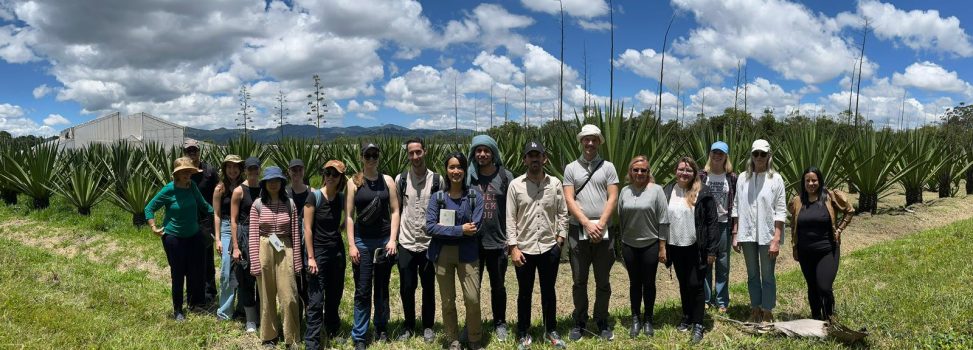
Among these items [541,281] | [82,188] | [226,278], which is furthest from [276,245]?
[82,188]

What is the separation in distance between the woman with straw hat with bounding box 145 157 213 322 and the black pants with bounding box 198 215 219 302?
3.0 inches

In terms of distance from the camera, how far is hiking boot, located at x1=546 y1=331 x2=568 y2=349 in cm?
375

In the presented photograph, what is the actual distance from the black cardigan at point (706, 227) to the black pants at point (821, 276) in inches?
23.6

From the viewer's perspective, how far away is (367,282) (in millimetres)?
3857

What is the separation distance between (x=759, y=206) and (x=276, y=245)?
3.29 m

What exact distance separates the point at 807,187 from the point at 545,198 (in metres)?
1.78

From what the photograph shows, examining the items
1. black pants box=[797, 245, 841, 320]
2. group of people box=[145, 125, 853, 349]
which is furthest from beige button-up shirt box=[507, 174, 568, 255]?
black pants box=[797, 245, 841, 320]

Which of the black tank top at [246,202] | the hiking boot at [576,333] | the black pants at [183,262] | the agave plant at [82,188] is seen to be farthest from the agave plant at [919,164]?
the agave plant at [82,188]

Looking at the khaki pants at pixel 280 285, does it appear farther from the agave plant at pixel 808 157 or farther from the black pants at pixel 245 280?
the agave plant at pixel 808 157

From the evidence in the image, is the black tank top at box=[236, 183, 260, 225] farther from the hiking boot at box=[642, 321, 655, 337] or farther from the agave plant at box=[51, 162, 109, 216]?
the agave plant at box=[51, 162, 109, 216]

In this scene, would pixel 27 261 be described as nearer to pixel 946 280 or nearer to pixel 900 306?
pixel 900 306

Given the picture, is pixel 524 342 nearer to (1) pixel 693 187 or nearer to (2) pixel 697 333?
(2) pixel 697 333

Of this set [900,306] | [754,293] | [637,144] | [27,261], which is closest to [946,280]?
[900,306]

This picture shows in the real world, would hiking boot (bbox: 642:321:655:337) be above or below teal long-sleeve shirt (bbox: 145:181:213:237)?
below
